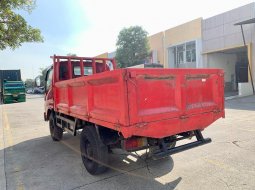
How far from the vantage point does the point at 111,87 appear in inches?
146

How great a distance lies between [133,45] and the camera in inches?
1305

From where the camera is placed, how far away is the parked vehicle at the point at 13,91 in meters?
24.0

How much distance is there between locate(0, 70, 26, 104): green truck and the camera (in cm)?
2409

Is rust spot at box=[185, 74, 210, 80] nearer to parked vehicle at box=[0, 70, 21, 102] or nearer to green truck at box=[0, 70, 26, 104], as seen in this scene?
green truck at box=[0, 70, 26, 104]

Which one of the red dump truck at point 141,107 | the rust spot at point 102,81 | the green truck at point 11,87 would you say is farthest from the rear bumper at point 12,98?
the rust spot at point 102,81

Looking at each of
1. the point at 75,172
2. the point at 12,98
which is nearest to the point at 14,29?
the point at 75,172

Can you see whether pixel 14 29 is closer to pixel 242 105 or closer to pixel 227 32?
pixel 242 105

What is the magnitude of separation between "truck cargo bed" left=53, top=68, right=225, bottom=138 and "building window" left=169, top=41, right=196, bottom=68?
23.9 m

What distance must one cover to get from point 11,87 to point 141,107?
23.8 m

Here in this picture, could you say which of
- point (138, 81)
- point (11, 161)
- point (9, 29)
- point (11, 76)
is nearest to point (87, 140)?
point (138, 81)

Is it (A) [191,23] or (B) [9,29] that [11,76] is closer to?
(B) [9,29]

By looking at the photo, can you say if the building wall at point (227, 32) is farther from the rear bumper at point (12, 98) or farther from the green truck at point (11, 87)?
the rear bumper at point (12, 98)

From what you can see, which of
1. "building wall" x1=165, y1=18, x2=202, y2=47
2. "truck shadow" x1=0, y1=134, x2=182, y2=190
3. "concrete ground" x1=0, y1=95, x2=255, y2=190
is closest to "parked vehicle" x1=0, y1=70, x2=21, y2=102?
Result: "building wall" x1=165, y1=18, x2=202, y2=47

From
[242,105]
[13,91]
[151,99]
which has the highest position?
[13,91]
